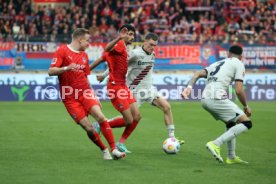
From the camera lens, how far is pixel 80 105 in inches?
446

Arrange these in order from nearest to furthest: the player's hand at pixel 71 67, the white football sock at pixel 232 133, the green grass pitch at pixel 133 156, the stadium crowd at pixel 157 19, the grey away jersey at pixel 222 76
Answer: the green grass pitch at pixel 133 156, the player's hand at pixel 71 67, the white football sock at pixel 232 133, the grey away jersey at pixel 222 76, the stadium crowd at pixel 157 19

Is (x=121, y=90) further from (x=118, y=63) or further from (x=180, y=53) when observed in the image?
(x=180, y=53)

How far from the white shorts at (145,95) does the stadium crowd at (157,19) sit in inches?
685

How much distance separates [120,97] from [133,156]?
1202 mm

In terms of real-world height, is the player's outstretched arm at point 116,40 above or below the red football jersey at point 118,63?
above

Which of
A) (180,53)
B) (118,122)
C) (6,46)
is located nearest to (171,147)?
(118,122)

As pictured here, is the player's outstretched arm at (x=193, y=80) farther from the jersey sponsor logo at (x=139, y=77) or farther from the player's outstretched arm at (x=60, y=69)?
the jersey sponsor logo at (x=139, y=77)

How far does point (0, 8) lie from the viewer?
113ft

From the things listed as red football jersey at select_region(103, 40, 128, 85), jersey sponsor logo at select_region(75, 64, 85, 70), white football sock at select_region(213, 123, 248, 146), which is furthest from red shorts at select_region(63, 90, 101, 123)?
white football sock at select_region(213, 123, 248, 146)

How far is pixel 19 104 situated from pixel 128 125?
14.4 meters

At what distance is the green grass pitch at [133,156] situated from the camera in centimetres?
940

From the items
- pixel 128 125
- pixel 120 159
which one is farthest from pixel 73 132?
pixel 120 159

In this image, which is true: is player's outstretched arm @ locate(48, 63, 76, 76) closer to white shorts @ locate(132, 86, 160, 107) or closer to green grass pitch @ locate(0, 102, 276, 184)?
green grass pitch @ locate(0, 102, 276, 184)

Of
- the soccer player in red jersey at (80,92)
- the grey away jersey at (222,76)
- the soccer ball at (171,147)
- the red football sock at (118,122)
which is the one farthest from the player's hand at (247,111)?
the red football sock at (118,122)
